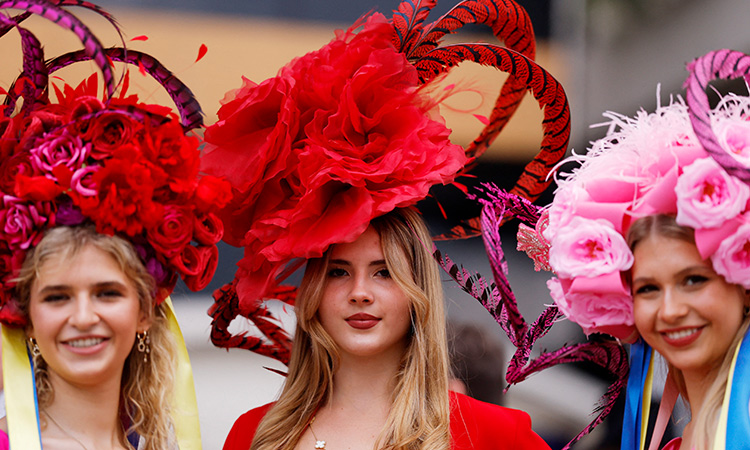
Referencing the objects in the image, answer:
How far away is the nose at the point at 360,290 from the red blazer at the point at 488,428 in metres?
0.41

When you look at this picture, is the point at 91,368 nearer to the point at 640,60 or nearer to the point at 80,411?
the point at 80,411

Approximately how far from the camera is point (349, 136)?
244 cm

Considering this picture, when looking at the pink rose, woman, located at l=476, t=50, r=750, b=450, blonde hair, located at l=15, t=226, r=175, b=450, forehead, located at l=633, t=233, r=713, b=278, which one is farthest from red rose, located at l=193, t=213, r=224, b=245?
A: forehead, located at l=633, t=233, r=713, b=278

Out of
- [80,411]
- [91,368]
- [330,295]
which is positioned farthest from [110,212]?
[330,295]

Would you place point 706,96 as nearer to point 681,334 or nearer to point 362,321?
point 681,334

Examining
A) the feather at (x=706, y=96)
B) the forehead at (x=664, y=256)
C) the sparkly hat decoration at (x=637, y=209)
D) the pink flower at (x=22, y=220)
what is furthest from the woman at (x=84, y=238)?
the feather at (x=706, y=96)

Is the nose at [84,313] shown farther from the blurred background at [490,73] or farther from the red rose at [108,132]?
the blurred background at [490,73]

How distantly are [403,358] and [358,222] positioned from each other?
45 centimetres

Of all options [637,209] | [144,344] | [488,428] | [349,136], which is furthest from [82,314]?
[637,209]

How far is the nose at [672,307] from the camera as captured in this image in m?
1.85

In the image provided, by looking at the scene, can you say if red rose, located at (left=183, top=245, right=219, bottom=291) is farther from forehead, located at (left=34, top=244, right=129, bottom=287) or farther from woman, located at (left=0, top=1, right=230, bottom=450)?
forehead, located at (left=34, top=244, right=129, bottom=287)

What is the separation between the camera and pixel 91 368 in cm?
199

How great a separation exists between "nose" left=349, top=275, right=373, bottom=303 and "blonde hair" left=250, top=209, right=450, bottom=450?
0.08 meters

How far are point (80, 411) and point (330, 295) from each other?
2.44 ft
